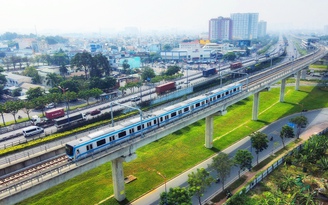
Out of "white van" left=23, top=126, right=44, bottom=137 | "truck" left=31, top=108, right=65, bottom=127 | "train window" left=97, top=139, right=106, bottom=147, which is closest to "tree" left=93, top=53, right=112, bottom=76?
"truck" left=31, top=108, right=65, bottom=127

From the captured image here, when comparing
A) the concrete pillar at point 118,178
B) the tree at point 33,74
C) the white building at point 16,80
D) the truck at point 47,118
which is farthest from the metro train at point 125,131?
the white building at point 16,80

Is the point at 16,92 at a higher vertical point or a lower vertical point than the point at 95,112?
higher

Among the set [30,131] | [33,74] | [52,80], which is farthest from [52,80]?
[30,131]

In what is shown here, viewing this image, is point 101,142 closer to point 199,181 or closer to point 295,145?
point 199,181

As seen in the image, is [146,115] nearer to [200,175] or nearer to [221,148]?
[200,175]

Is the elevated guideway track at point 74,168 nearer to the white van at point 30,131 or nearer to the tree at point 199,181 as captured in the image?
the tree at point 199,181

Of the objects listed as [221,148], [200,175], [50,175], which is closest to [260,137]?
[221,148]

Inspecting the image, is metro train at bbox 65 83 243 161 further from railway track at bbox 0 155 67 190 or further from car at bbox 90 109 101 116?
car at bbox 90 109 101 116
